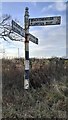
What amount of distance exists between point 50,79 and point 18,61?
225 centimetres

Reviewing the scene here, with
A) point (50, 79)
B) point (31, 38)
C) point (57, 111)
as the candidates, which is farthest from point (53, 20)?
point (57, 111)

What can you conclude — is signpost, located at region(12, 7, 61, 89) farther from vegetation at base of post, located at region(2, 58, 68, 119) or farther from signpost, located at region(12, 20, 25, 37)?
vegetation at base of post, located at region(2, 58, 68, 119)

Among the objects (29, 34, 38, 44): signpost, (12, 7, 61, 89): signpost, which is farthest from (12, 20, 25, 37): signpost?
(29, 34, 38, 44): signpost

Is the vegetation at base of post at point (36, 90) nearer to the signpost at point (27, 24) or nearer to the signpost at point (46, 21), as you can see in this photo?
the signpost at point (27, 24)

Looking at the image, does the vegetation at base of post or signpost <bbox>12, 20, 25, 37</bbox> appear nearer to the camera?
the vegetation at base of post

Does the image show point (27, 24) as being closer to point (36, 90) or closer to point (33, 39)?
point (33, 39)

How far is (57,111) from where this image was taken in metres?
6.42

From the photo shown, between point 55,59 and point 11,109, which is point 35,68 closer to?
point 55,59

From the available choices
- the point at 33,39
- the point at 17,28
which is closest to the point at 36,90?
the point at 33,39

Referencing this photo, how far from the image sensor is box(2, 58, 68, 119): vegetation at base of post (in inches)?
251

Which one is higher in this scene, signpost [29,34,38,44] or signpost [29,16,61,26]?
signpost [29,16,61,26]

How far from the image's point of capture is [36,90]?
786 cm

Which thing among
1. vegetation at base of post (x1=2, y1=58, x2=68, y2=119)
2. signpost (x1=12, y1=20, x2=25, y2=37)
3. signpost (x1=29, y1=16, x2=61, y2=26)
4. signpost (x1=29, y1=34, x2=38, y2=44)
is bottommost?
vegetation at base of post (x1=2, y1=58, x2=68, y2=119)

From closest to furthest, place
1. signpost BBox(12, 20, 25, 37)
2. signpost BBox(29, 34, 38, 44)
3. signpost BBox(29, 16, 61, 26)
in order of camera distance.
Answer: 1. signpost BBox(12, 20, 25, 37)
2. signpost BBox(29, 16, 61, 26)
3. signpost BBox(29, 34, 38, 44)
